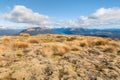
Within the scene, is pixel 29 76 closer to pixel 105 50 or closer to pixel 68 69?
pixel 68 69

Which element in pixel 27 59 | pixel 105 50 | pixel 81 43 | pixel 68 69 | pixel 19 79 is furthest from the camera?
pixel 81 43

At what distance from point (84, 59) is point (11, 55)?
6.13m

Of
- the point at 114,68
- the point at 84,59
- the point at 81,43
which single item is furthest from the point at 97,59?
the point at 81,43

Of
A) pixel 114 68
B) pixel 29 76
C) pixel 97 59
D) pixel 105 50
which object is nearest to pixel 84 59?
pixel 97 59

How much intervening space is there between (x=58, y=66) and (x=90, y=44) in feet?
28.5

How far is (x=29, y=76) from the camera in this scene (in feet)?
37.9

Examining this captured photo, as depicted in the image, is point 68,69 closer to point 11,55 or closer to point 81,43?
point 11,55

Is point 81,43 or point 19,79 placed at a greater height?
point 81,43

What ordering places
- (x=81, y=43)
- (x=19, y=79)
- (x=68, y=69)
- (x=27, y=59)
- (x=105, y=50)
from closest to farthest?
(x=19, y=79) → (x=68, y=69) → (x=27, y=59) → (x=105, y=50) → (x=81, y=43)

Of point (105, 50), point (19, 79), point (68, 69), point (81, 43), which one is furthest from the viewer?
point (81, 43)

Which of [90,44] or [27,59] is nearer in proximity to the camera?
[27,59]

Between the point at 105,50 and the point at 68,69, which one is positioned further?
the point at 105,50

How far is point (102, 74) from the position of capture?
11.8m

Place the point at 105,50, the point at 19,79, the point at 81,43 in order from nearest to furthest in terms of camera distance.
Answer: the point at 19,79 → the point at 105,50 → the point at 81,43
